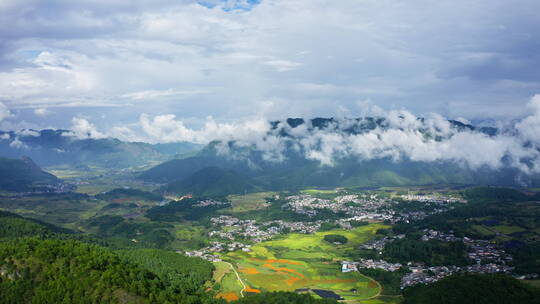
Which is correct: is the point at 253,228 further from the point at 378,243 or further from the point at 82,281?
the point at 82,281

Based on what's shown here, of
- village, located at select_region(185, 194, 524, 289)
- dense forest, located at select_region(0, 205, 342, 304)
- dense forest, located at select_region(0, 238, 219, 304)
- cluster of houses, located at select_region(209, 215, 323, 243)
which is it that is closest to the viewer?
dense forest, located at select_region(0, 238, 219, 304)

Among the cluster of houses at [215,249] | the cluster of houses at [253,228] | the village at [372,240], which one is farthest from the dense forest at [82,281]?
the cluster of houses at [253,228]

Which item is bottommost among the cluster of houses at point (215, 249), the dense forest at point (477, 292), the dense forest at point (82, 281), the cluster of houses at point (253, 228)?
the cluster of houses at point (253, 228)

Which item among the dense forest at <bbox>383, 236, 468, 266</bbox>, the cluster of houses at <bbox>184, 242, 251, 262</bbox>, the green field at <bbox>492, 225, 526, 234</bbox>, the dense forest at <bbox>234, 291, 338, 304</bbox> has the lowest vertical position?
the cluster of houses at <bbox>184, 242, 251, 262</bbox>

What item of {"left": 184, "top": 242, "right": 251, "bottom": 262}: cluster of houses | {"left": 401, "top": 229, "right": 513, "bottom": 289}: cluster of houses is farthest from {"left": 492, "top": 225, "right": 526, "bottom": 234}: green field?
{"left": 184, "top": 242, "right": 251, "bottom": 262}: cluster of houses

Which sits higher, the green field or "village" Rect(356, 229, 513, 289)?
the green field

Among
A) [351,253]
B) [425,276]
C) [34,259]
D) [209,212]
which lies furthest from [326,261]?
[209,212]

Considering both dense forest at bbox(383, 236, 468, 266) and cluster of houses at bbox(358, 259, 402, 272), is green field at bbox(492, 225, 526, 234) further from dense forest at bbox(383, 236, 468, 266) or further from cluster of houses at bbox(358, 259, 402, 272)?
cluster of houses at bbox(358, 259, 402, 272)

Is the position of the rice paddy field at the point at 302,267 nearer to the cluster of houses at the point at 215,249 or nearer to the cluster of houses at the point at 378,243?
the cluster of houses at the point at 215,249

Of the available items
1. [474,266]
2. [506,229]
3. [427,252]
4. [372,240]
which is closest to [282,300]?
[474,266]
